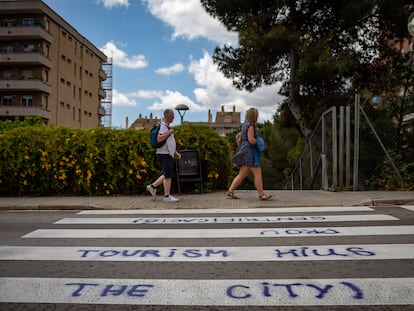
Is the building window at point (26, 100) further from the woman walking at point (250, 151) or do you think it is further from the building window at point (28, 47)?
the woman walking at point (250, 151)

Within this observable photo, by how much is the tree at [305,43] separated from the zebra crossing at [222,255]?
8818 millimetres

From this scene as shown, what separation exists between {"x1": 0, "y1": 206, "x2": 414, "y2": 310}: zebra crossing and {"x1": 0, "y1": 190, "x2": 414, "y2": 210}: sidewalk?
63cm

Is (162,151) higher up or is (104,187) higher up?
(162,151)

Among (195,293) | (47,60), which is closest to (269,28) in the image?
(195,293)

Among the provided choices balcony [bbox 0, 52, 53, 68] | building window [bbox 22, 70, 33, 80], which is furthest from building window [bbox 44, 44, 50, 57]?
building window [bbox 22, 70, 33, 80]

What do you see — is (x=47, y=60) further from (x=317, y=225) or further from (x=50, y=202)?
(x=317, y=225)

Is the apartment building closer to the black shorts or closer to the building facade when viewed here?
the black shorts

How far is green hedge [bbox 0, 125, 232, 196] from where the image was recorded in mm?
9484

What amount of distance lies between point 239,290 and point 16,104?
5201 cm

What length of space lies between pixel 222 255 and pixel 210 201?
4.05m

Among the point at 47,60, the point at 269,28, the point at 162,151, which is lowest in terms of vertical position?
the point at 162,151

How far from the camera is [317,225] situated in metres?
5.89

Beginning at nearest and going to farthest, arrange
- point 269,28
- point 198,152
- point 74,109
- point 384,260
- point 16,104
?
point 384,260
point 198,152
point 269,28
point 16,104
point 74,109

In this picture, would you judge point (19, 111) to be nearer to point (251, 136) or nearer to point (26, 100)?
point (26, 100)
